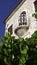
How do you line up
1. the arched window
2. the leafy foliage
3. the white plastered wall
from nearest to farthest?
the leafy foliage → the white plastered wall → the arched window

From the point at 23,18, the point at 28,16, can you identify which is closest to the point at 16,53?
the point at 28,16

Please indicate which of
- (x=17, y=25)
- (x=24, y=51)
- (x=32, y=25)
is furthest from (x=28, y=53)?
(x=17, y=25)

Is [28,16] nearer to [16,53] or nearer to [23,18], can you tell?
[23,18]

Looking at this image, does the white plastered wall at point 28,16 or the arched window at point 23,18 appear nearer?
the white plastered wall at point 28,16

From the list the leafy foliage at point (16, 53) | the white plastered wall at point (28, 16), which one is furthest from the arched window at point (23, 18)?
the leafy foliage at point (16, 53)

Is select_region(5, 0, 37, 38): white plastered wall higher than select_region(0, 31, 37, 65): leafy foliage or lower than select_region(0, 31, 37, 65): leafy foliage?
higher

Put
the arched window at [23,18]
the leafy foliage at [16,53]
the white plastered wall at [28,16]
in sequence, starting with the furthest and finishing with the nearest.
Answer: the arched window at [23,18]
the white plastered wall at [28,16]
the leafy foliage at [16,53]

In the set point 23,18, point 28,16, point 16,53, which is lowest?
point 16,53

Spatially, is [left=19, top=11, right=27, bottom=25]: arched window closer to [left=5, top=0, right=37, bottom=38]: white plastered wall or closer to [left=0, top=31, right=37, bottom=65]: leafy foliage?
[left=5, top=0, right=37, bottom=38]: white plastered wall

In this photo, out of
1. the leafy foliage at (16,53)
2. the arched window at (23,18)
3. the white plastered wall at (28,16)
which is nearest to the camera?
the leafy foliage at (16,53)

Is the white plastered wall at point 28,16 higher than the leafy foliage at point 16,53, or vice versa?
the white plastered wall at point 28,16

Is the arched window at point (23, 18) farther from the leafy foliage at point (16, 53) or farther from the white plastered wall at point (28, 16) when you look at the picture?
the leafy foliage at point (16, 53)

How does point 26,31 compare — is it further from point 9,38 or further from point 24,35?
point 9,38

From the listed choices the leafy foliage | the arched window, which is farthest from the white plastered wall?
the leafy foliage
